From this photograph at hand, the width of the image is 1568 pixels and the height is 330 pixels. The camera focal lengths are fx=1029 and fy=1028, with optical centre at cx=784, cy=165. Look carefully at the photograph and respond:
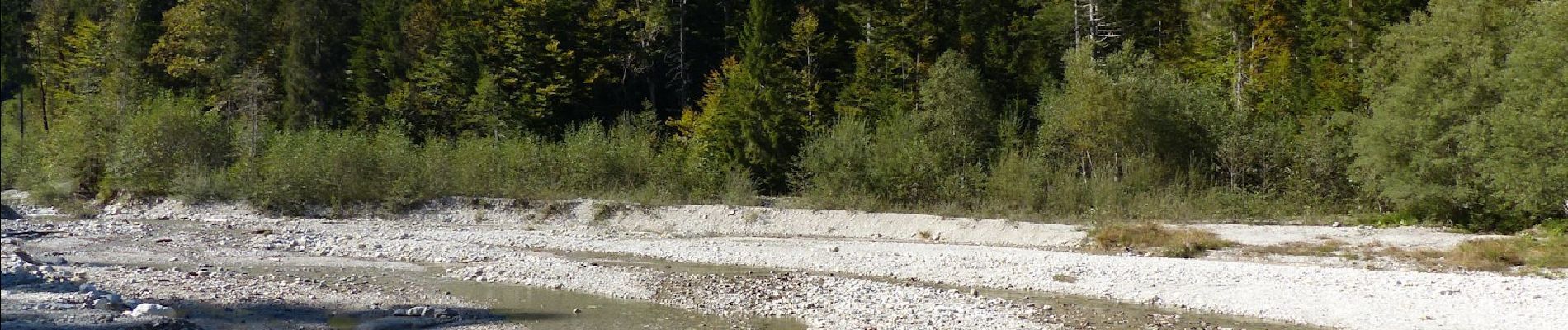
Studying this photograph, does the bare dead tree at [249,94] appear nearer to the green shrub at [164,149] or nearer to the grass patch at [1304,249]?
the green shrub at [164,149]

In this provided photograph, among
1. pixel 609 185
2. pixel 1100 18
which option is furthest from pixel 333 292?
pixel 1100 18

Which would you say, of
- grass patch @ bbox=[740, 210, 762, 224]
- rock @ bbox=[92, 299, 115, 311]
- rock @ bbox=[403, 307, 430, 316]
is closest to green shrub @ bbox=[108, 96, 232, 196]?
grass patch @ bbox=[740, 210, 762, 224]

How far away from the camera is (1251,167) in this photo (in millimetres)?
32125

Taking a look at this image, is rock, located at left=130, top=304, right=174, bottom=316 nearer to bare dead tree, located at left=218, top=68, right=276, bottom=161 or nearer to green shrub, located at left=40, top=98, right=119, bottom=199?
green shrub, located at left=40, top=98, right=119, bottom=199

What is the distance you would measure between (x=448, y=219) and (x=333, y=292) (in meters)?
17.2

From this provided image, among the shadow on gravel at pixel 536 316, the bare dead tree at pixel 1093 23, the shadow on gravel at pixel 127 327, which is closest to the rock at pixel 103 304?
the shadow on gravel at pixel 127 327

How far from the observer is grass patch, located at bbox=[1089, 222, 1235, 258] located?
23109 millimetres

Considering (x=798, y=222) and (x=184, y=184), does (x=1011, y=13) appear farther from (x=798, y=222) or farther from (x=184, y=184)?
(x=184, y=184)

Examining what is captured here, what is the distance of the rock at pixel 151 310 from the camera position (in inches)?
484

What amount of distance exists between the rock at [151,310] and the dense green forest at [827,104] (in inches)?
419

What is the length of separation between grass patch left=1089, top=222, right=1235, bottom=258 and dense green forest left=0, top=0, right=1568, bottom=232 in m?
3.04

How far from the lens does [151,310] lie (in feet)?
41.2

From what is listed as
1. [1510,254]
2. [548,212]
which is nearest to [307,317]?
[548,212]

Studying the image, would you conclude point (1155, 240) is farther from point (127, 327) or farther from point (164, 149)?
point (164, 149)
